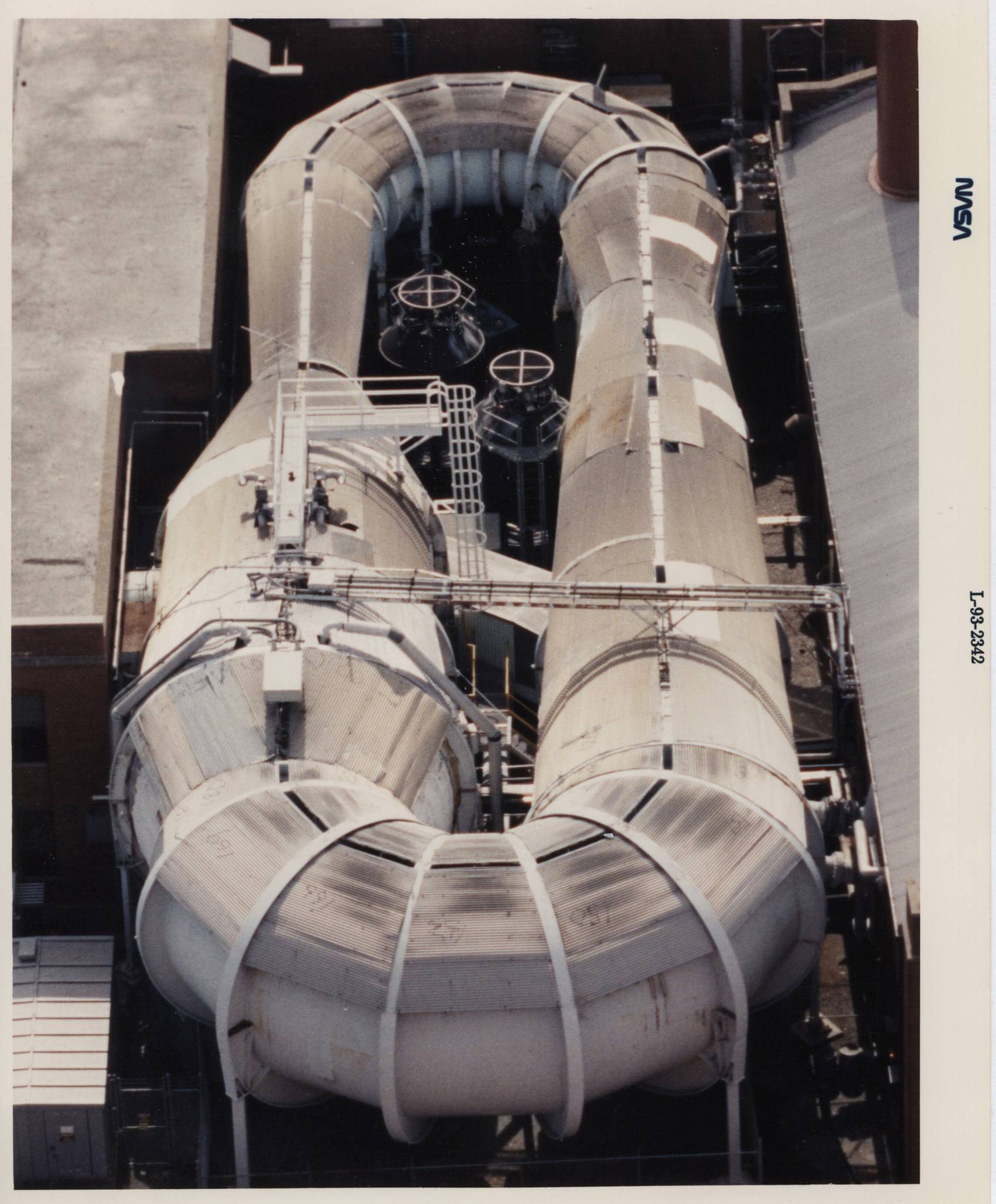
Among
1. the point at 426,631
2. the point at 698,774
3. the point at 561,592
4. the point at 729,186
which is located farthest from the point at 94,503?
the point at 729,186

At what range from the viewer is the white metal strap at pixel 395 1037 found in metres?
44.2

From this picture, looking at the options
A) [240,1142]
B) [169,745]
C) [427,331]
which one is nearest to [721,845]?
[240,1142]

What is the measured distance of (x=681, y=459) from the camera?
56.3 metres

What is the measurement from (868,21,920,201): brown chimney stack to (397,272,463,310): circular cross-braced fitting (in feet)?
41.8

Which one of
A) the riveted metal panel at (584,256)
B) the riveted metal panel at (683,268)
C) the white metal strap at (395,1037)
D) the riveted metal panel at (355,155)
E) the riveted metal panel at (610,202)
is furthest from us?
the riveted metal panel at (355,155)

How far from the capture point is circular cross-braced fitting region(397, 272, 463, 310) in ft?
219

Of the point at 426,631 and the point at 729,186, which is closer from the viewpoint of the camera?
the point at 426,631

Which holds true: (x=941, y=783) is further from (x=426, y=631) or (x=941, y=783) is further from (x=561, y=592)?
(x=426, y=631)

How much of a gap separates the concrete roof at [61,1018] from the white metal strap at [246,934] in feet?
15.6

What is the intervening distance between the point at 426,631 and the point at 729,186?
27.3 meters

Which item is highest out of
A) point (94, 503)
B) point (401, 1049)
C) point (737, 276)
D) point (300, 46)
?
point (300, 46)

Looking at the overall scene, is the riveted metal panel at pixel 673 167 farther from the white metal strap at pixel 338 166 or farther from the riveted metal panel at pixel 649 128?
the white metal strap at pixel 338 166

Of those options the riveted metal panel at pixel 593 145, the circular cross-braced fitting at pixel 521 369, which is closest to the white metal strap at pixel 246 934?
the circular cross-braced fitting at pixel 521 369

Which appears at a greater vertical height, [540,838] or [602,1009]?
[540,838]
